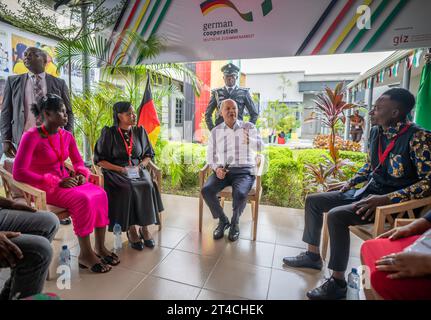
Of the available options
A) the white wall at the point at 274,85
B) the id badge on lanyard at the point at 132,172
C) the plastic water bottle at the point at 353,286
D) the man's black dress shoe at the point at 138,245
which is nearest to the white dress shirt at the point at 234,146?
the id badge on lanyard at the point at 132,172

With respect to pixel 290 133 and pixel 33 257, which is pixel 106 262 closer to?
pixel 33 257

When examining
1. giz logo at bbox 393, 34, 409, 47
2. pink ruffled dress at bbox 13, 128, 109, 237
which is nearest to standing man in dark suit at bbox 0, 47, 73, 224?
pink ruffled dress at bbox 13, 128, 109, 237

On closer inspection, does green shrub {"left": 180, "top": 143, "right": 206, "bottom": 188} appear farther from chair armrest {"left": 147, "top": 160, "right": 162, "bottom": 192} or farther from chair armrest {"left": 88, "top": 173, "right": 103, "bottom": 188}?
chair armrest {"left": 88, "top": 173, "right": 103, "bottom": 188}

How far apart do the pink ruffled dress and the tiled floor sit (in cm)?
43

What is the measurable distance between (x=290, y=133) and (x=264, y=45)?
9352 mm

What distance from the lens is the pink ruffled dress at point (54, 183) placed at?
201 cm

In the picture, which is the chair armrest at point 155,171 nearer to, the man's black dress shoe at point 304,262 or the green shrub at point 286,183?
the man's black dress shoe at point 304,262

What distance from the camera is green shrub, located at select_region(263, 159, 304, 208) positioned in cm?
384

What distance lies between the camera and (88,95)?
3465mm

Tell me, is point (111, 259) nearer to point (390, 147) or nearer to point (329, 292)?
point (329, 292)

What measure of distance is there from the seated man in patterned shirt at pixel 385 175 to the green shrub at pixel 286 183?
1.69m
